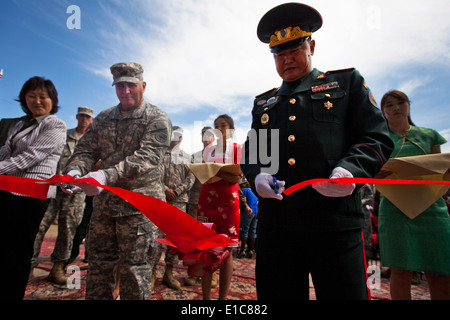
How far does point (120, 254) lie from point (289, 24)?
229 centimetres

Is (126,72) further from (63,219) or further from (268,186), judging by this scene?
(63,219)

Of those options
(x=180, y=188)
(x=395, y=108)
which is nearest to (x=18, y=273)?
(x=180, y=188)

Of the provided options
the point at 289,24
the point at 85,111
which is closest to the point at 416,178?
the point at 289,24

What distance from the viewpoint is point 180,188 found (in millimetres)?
4184

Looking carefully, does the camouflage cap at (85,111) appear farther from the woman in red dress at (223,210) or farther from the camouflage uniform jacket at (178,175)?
the woman in red dress at (223,210)

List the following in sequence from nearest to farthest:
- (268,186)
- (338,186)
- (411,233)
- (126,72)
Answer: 1. (338,186)
2. (268,186)
3. (411,233)
4. (126,72)

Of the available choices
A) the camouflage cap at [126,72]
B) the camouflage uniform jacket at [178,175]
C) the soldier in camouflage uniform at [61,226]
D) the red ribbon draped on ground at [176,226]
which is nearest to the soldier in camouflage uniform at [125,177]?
the camouflage cap at [126,72]

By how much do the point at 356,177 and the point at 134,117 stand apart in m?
2.01

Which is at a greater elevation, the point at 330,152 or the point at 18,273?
the point at 330,152

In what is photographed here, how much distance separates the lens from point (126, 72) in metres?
2.38

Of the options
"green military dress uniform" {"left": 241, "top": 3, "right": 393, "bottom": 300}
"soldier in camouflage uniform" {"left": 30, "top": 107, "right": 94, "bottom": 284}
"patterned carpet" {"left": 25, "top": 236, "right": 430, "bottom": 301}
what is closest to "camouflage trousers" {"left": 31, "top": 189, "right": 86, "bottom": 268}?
"soldier in camouflage uniform" {"left": 30, "top": 107, "right": 94, "bottom": 284}

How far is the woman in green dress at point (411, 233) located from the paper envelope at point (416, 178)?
0.10m
